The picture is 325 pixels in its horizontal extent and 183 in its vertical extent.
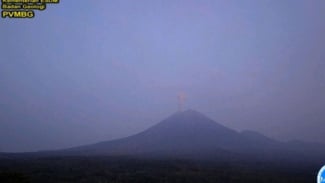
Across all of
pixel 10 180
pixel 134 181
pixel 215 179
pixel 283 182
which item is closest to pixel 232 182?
pixel 215 179

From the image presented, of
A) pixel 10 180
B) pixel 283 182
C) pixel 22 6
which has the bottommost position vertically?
pixel 283 182

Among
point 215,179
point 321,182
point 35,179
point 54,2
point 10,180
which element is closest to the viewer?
point 321,182

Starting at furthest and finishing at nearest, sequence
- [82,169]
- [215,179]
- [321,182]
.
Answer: [82,169]
[215,179]
[321,182]

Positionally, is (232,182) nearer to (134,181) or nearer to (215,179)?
(215,179)

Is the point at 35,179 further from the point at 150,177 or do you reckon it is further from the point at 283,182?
the point at 283,182

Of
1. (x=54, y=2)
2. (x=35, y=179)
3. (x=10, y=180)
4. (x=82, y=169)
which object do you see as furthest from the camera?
(x=82, y=169)

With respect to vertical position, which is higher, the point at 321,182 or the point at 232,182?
the point at 321,182

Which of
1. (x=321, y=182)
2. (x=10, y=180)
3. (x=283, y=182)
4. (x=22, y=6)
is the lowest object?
(x=283, y=182)

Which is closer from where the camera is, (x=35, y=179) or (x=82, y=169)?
(x=35, y=179)

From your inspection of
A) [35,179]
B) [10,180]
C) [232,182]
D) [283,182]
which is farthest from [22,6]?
[283,182]
